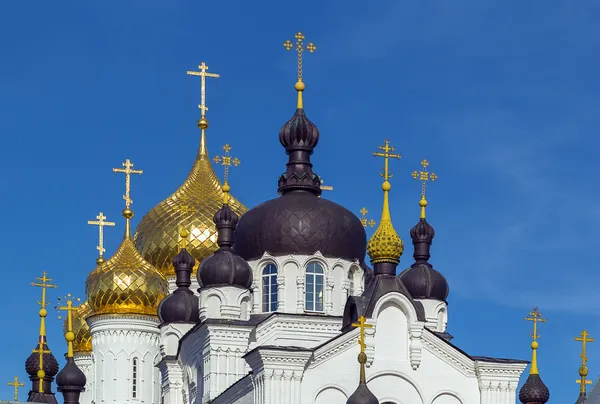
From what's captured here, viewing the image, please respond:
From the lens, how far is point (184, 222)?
5212 cm

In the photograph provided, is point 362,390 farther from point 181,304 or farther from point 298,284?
point 181,304

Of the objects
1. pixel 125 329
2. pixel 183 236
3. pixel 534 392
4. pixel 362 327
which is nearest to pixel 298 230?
pixel 183 236

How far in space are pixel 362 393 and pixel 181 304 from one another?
11.7 metres

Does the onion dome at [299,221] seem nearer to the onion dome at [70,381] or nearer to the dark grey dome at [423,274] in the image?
the dark grey dome at [423,274]

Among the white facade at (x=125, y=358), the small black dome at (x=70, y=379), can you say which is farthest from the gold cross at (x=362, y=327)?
the white facade at (x=125, y=358)

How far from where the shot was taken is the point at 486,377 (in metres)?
40.9

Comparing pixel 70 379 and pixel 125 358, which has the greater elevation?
pixel 125 358

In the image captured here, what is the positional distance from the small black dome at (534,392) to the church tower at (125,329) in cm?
1245

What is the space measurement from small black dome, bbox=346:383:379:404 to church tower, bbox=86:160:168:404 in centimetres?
1504

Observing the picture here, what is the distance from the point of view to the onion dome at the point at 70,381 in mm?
43438

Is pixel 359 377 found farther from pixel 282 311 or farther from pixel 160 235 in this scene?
pixel 160 235

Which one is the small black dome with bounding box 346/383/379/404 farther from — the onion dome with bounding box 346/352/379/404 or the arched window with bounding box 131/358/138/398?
the arched window with bounding box 131/358/138/398

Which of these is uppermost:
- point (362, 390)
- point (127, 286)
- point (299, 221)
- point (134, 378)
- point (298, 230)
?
point (127, 286)

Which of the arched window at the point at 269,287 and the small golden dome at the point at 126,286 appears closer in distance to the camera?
the arched window at the point at 269,287
